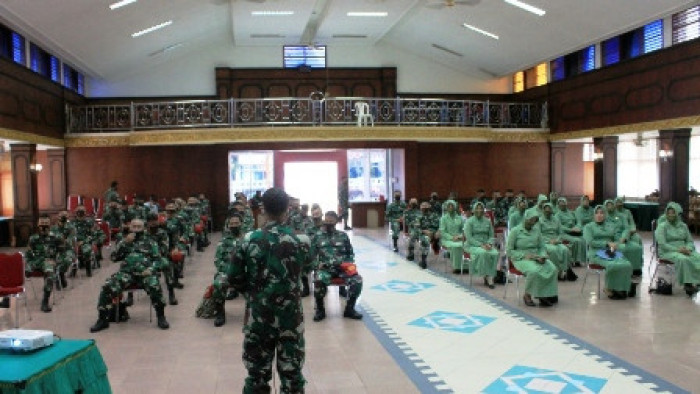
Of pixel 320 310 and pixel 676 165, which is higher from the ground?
pixel 676 165

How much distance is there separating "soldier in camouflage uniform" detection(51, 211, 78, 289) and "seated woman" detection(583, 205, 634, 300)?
337 inches

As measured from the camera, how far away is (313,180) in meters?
25.8

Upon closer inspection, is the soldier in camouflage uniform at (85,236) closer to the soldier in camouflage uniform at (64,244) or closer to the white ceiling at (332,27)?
the soldier in camouflage uniform at (64,244)

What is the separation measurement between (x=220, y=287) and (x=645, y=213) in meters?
15.8

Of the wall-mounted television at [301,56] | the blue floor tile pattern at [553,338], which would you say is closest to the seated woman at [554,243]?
the blue floor tile pattern at [553,338]

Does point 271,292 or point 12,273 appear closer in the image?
point 271,292

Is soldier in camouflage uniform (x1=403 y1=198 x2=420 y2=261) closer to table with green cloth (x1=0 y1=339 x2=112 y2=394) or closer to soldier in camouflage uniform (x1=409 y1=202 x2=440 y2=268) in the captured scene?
soldier in camouflage uniform (x1=409 y1=202 x2=440 y2=268)

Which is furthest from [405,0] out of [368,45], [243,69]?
[243,69]

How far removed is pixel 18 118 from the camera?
1584 cm

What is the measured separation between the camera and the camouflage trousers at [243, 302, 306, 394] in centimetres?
425

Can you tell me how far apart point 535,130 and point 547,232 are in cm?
1116

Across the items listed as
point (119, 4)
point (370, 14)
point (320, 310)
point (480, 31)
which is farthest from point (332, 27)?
point (320, 310)

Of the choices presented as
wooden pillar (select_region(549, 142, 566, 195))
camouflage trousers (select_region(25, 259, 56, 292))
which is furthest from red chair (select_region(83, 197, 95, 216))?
wooden pillar (select_region(549, 142, 566, 195))

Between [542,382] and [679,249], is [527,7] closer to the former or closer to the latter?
[679,249]
